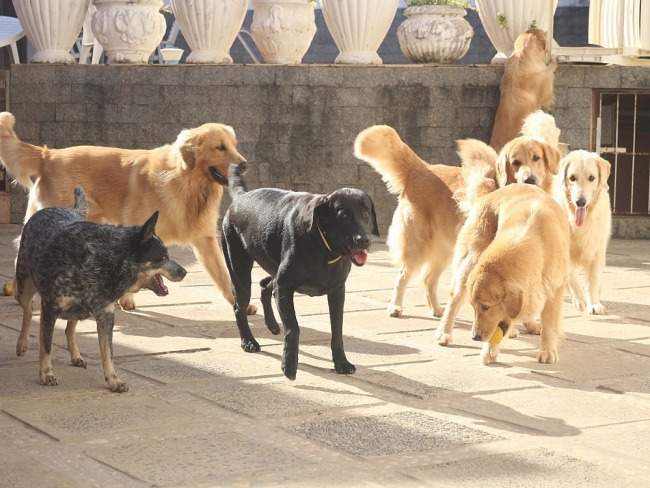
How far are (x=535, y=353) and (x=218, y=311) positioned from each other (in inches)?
92.1

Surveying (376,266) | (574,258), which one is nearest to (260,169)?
(376,266)

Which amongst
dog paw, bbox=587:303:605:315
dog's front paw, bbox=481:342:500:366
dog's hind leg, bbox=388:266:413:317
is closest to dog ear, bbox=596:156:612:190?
dog paw, bbox=587:303:605:315

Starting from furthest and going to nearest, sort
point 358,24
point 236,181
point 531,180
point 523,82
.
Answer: point 358,24 → point 523,82 → point 531,180 → point 236,181

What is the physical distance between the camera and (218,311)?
7.98 meters

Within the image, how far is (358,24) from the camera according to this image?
11844mm

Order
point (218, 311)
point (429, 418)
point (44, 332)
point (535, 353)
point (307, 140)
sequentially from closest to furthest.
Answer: point (429, 418) → point (44, 332) → point (535, 353) → point (218, 311) → point (307, 140)

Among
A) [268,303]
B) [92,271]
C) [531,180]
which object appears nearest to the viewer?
[92,271]

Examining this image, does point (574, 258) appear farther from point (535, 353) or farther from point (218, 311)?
point (218, 311)

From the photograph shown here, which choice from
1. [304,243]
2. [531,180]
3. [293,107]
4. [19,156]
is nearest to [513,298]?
[304,243]

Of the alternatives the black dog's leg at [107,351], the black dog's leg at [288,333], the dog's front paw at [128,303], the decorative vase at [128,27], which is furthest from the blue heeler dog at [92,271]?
A: the decorative vase at [128,27]

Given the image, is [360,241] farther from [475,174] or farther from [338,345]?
[475,174]

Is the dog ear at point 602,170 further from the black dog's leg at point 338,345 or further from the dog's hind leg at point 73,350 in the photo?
the dog's hind leg at point 73,350

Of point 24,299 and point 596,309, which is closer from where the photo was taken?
point 24,299

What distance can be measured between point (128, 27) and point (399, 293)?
5.42m
